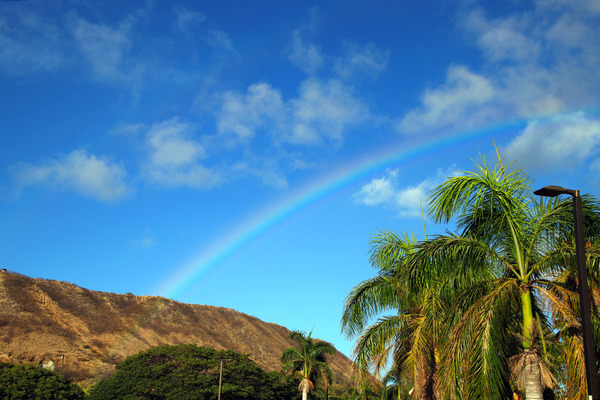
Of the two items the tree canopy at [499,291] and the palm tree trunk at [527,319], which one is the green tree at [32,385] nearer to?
the tree canopy at [499,291]

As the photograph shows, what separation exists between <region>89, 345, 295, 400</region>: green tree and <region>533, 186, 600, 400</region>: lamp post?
46873mm

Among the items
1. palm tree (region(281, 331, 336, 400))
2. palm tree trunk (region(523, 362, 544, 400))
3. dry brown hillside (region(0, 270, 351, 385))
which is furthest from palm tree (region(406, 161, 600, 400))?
dry brown hillside (region(0, 270, 351, 385))

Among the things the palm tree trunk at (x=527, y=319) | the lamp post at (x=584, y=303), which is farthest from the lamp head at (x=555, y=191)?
the palm tree trunk at (x=527, y=319)

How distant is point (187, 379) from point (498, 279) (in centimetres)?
4693

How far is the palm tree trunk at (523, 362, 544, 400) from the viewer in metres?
10.1

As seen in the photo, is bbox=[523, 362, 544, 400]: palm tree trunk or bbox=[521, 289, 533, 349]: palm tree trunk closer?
bbox=[523, 362, 544, 400]: palm tree trunk

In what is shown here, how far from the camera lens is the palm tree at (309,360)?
5334 cm

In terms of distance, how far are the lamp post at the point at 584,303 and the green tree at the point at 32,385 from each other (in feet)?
153

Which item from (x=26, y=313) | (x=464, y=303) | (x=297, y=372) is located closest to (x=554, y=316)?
(x=464, y=303)

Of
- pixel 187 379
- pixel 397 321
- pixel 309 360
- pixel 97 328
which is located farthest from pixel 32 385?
pixel 97 328

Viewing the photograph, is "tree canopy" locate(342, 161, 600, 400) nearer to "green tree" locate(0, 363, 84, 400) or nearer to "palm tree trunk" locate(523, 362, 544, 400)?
"palm tree trunk" locate(523, 362, 544, 400)

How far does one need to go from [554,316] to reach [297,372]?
4690 cm

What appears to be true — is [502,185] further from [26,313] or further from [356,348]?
[26,313]

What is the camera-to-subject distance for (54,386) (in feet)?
153
